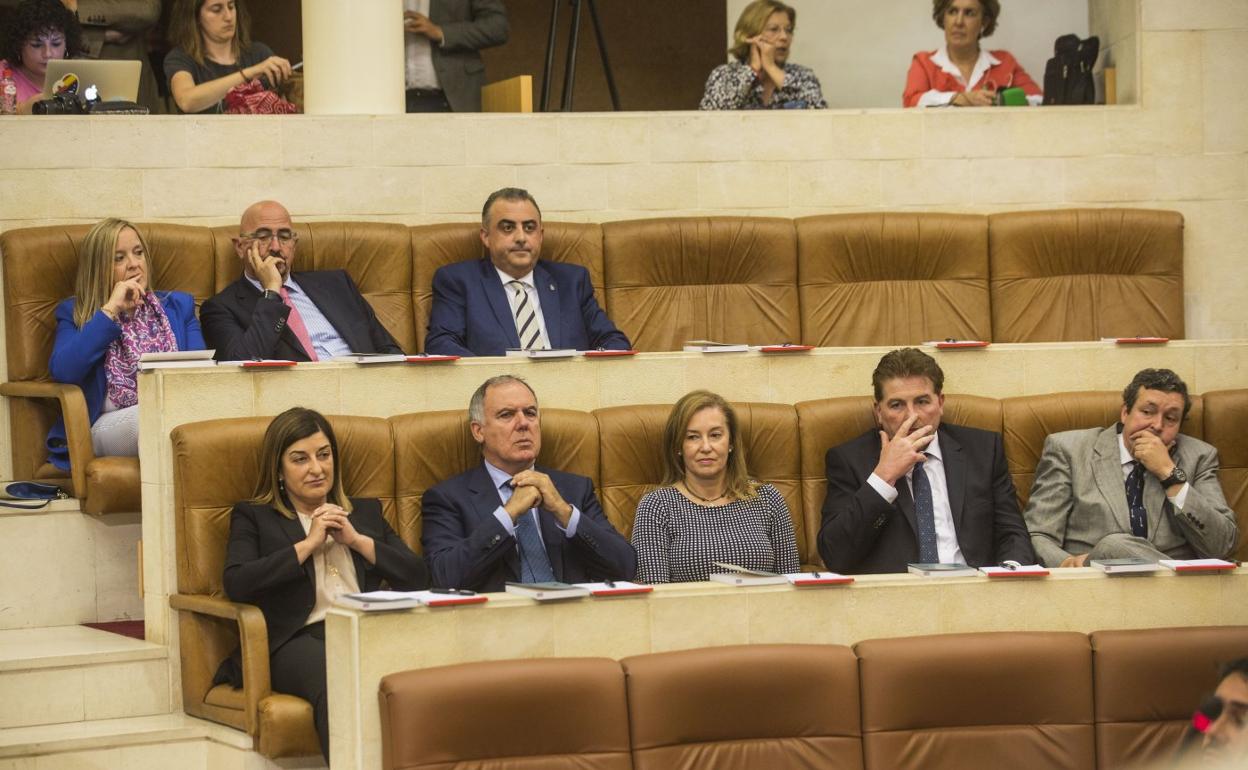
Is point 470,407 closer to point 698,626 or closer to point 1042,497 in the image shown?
point 698,626

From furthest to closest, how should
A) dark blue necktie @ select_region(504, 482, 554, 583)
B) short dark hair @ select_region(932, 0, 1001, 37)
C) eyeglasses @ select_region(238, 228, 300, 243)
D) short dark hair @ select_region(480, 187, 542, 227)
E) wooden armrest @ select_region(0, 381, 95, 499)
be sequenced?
short dark hair @ select_region(932, 0, 1001, 37) → short dark hair @ select_region(480, 187, 542, 227) → eyeglasses @ select_region(238, 228, 300, 243) → wooden armrest @ select_region(0, 381, 95, 499) → dark blue necktie @ select_region(504, 482, 554, 583)

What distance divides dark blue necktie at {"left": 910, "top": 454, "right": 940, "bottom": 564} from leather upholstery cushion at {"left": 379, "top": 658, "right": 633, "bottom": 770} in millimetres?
1345

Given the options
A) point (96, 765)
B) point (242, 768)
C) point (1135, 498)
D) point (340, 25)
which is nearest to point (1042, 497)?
point (1135, 498)

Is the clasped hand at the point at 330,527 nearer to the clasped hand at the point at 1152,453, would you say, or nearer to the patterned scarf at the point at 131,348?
the patterned scarf at the point at 131,348

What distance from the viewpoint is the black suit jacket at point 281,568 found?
4020 millimetres

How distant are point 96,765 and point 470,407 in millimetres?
1239

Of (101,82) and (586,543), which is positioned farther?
(101,82)

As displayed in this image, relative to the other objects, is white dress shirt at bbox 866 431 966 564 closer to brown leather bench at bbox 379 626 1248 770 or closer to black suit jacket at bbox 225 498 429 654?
brown leather bench at bbox 379 626 1248 770

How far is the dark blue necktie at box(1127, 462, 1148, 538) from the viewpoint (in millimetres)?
4672

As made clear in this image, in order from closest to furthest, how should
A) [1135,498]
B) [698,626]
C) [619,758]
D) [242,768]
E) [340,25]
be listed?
[619,758] < [698,626] < [242,768] < [1135,498] < [340,25]

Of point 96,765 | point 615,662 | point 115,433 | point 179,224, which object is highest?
point 179,224

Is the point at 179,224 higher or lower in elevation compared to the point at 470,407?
higher

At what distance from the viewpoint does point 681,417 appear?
4.56 metres

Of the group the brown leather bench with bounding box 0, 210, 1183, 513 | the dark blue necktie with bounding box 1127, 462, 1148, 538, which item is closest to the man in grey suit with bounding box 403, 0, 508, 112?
the brown leather bench with bounding box 0, 210, 1183, 513
